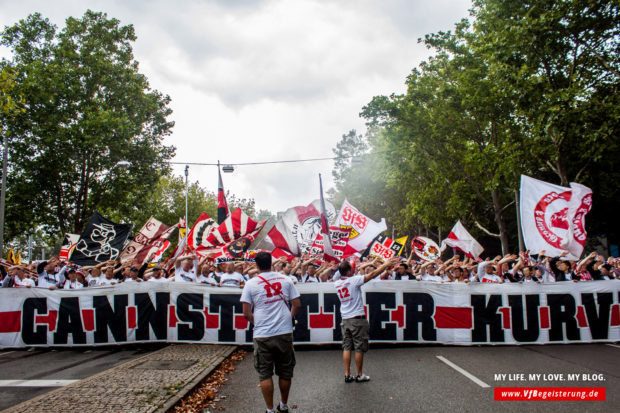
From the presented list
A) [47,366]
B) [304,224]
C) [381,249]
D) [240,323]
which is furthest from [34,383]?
[381,249]

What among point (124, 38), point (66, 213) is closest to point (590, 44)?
point (124, 38)

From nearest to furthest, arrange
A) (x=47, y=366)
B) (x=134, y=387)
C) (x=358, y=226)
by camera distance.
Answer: (x=134, y=387) → (x=47, y=366) → (x=358, y=226)

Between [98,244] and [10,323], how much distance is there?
3062 mm

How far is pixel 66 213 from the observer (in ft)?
92.0

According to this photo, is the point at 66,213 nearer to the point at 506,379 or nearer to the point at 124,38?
the point at 124,38

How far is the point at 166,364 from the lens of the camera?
7996 millimetres

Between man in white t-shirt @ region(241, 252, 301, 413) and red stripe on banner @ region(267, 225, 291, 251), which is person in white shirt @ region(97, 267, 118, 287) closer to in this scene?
red stripe on banner @ region(267, 225, 291, 251)

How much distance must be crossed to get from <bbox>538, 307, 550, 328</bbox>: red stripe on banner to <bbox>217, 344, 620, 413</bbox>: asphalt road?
0.48 m

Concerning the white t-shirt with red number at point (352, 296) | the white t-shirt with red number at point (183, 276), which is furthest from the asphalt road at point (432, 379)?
the white t-shirt with red number at point (183, 276)

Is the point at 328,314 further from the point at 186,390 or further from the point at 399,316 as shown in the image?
the point at 186,390

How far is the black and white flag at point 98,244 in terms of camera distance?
12.9m

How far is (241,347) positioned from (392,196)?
36226 mm

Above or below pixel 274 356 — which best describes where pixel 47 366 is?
below

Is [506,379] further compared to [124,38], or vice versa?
[124,38]
